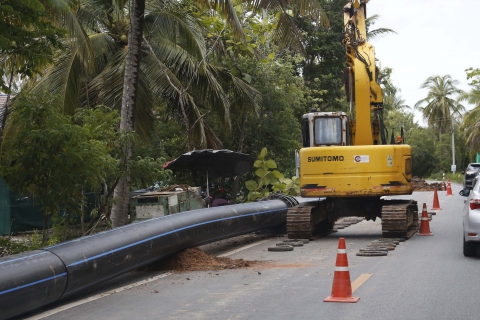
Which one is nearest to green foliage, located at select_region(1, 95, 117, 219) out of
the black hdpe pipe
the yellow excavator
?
the black hdpe pipe

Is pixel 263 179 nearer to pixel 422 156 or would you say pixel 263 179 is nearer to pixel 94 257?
pixel 94 257

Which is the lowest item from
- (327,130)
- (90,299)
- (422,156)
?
(90,299)

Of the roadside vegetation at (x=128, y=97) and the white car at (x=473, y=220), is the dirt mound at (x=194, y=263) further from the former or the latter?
the white car at (x=473, y=220)

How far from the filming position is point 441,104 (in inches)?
3366

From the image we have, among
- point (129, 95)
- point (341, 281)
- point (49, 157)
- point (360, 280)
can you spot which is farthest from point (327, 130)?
point (341, 281)

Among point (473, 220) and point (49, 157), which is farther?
point (473, 220)

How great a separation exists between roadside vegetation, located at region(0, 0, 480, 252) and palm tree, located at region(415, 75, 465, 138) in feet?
188

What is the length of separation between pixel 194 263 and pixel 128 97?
15.7 feet

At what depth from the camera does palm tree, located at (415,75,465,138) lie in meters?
85.7

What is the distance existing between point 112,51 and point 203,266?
37.0 feet

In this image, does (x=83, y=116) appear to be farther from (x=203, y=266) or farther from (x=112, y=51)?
(x=112, y=51)

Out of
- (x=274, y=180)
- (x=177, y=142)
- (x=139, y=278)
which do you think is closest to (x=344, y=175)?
(x=139, y=278)

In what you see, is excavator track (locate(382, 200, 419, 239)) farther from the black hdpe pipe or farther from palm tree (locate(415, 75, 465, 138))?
palm tree (locate(415, 75, 465, 138))

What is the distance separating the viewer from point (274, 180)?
25047 millimetres
